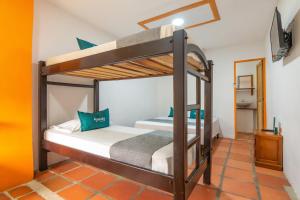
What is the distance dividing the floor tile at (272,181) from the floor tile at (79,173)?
2190 mm

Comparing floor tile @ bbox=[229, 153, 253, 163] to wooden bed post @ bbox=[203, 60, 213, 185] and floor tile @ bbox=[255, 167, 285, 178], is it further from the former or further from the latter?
wooden bed post @ bbox=[203, 60, 213, 185]

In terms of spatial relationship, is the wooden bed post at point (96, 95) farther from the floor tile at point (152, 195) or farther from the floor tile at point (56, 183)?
the floor tile at point (152, 195)

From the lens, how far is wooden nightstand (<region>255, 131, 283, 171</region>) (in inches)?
87.7

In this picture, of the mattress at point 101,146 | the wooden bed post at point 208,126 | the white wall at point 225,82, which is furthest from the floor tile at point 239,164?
the white wall at point 225,82

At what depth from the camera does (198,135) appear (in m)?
1.52

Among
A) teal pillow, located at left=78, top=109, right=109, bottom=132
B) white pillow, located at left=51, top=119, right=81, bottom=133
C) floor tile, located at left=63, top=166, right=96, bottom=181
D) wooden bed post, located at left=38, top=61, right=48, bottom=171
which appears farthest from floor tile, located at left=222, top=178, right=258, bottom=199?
wooden bed post, located at left=38, top=61, right=48, bottom=171

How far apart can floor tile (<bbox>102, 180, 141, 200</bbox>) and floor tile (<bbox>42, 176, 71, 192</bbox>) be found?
531 mm

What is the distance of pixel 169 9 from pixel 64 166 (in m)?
2.90

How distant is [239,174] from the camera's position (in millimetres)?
2088

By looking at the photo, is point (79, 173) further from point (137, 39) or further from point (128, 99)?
point (128, 99)

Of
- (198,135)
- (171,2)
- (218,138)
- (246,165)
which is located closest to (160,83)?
(218,138)

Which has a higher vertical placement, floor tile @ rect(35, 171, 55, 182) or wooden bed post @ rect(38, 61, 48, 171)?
wooden bed post @ rect(38, 61, 48, 171)

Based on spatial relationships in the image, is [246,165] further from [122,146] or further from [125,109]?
[125,109]

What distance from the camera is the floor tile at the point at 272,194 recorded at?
159 centimetres
